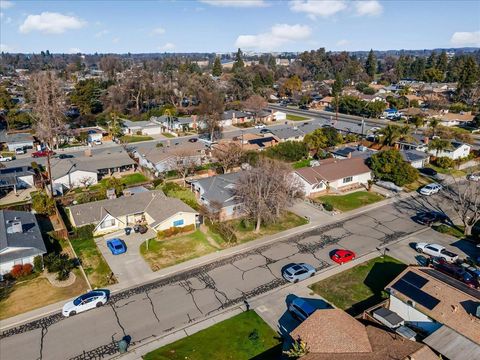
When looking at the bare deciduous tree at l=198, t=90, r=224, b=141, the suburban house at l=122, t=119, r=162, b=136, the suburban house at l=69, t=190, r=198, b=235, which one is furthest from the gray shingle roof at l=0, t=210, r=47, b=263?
the suburban house at l=122, t=119, r=162, b=136

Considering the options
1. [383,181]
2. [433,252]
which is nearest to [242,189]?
[433,252]

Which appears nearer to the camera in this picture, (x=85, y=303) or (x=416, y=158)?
(x=85, y=303)

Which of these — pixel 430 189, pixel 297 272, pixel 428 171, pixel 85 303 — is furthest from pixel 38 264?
pixel 428 171

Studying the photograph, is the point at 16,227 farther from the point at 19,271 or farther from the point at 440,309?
the point at 440,309

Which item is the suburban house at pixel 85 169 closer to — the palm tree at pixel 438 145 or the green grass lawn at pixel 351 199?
the green grass lawn at pixel 351 199

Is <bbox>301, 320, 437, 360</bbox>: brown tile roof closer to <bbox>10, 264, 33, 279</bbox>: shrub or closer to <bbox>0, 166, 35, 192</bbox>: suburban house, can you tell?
<bbox>10, 264, 33, 279</bbox>: shrub

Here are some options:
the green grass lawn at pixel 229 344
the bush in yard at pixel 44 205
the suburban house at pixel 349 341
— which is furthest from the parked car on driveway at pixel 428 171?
the bush in yard at pixel 44 205
